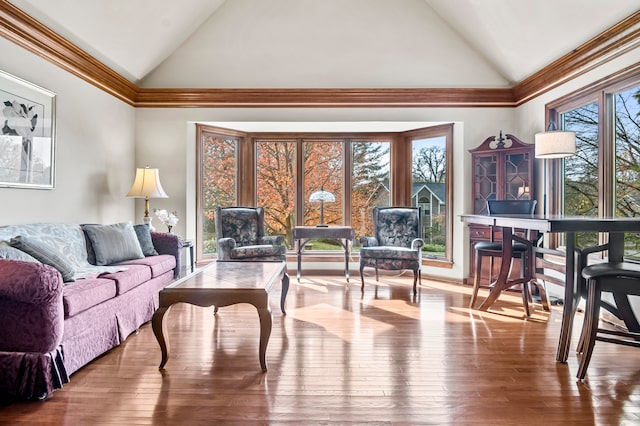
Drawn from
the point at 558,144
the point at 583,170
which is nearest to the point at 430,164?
the point at 583,170

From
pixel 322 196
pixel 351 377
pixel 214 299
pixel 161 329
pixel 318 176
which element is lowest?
pixel 351 377

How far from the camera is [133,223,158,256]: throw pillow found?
13.0ft

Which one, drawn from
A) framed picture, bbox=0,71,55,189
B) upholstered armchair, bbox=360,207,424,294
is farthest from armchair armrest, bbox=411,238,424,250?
framed picture, bbox=0,71,55,189

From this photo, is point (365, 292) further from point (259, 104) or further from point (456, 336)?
point (259, 104)

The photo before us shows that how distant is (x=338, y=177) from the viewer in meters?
5.93

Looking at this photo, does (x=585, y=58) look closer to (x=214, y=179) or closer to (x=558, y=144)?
(x=558, y=144)

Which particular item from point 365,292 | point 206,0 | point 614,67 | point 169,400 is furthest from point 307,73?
point 169,400

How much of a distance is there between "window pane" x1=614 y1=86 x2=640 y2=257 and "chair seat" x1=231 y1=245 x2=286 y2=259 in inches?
143

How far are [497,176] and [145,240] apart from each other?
4.30 m

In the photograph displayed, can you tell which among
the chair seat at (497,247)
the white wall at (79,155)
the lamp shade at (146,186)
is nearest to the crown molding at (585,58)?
the chair seat at (497,247)

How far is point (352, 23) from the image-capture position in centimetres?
504

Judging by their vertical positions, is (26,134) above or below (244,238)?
above

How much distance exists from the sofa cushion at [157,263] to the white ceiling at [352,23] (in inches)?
89.5

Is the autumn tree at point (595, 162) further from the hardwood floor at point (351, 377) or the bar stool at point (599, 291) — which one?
the bar stool at point (599, 291)
